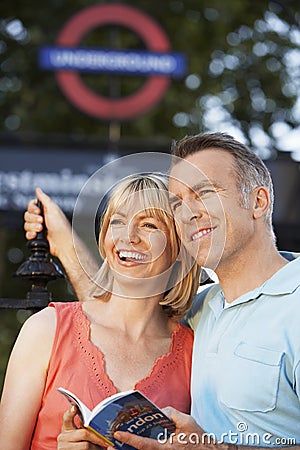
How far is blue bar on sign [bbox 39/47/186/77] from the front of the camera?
10.1 meters

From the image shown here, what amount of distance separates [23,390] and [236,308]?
0.64 metres

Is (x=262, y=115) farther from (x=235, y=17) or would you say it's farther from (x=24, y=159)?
(x=24, y=159)

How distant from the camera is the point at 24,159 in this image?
8.84 m

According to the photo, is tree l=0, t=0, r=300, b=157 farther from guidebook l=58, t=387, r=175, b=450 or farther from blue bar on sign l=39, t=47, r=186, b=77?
guidebook l=58, t=387, r=175, b=450

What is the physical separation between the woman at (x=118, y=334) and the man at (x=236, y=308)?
0.28ft

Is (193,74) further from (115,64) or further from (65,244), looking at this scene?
(65,244)

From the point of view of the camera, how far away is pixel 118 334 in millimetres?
2938

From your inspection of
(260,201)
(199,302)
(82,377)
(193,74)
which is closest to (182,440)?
(82,377)

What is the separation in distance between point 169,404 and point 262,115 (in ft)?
34.3

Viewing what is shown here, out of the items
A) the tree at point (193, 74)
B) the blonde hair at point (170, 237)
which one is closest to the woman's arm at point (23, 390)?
the blonde hair at point (170, 237)

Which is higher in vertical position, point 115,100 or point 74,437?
point 115,100

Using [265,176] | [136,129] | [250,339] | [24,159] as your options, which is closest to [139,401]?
[250,339]

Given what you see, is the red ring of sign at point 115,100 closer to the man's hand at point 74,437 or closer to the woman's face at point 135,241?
the woman's face at point 135,241

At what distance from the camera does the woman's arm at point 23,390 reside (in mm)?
2760
